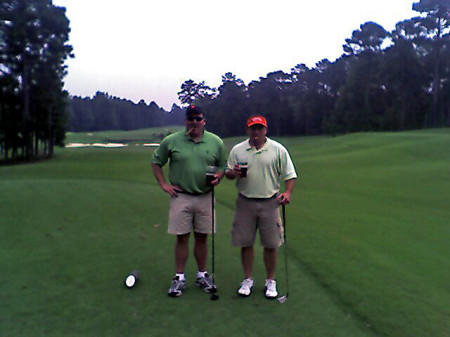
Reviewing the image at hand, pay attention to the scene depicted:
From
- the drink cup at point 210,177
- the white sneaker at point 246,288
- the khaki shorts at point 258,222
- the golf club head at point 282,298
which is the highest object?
the drink cup at point 210,177

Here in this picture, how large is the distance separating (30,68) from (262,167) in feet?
114

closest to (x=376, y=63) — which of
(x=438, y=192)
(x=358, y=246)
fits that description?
(x=438, y=192)

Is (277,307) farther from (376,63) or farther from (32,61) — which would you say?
(376,63)

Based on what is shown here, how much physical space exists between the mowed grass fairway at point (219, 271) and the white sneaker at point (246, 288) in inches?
2.8

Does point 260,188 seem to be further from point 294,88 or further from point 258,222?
point 294,88

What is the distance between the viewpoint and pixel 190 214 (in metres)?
4.37

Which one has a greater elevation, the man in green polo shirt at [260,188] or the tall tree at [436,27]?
the tall tree at [436,27]

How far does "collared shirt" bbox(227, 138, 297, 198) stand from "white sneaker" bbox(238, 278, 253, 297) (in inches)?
36.0

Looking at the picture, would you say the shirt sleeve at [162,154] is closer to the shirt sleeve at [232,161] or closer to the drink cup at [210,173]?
the drink cup at [210,173]

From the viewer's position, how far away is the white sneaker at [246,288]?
14.2ft

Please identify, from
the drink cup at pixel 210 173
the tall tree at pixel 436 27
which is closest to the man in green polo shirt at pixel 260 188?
the drink cup at pixel 210 173

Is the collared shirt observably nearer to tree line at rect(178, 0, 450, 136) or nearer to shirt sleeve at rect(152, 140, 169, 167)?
shirt sleeve at rect(152, 140, 169, 167)

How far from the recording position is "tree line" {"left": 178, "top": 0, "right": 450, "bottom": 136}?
52.3 meters

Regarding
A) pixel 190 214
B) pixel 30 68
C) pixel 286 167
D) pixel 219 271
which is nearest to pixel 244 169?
pixel 286 167
